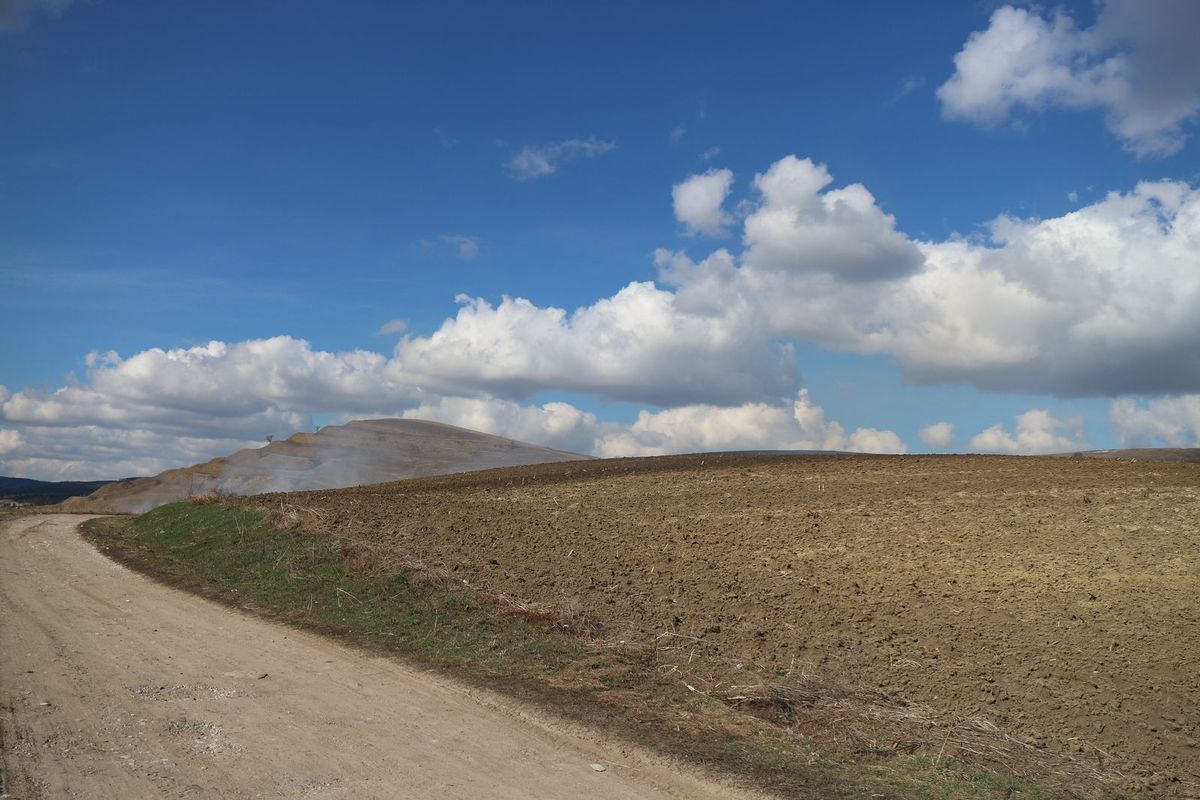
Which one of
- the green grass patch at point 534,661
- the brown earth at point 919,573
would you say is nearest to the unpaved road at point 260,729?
the green grass patch at point 534,661

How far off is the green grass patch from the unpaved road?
0.68 metres

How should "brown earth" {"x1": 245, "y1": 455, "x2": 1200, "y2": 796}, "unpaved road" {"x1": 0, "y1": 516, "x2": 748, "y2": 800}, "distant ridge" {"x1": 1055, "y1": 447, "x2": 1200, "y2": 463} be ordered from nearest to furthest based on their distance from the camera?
"unpaved road" {"x1": 0, "y1": 516, "x2": 748, "y2": 800} < "brown earth" {"x1": 245, "y1": 455, "x2": 1200, "y2": 796} < "distant ridge" {"x1": 1055, "y1": 447, "x2": 1200, "y2": 463}

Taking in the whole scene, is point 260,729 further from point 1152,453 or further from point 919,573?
point 1152,453

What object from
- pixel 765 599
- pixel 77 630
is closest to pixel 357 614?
pixel 77 630

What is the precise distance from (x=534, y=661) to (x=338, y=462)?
5323cm

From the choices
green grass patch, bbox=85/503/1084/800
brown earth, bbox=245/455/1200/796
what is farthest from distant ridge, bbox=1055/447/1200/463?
green grass patch, bbox=85/503/1084/800

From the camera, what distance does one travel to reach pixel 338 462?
205 ft

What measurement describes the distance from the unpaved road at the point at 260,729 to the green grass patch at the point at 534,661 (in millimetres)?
679

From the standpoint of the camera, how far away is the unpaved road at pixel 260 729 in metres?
7.47

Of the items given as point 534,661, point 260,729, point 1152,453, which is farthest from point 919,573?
point 1152,453

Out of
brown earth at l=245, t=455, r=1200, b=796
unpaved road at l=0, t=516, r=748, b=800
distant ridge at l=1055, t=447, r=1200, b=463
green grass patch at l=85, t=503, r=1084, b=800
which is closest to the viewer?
unpaved road at l=0, t=516, r=748, b=800

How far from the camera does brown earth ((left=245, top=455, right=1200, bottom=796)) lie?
10.2 meters

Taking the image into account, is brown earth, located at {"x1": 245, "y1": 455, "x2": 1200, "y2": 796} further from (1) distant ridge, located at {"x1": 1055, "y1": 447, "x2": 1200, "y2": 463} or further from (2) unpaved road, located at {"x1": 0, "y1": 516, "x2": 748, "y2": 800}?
(1) distant ridge, located at {"x1": 1055, "y1": 447, "x2": 1200, "y2": 463}

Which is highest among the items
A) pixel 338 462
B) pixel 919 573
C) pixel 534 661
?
pixel 338 462
